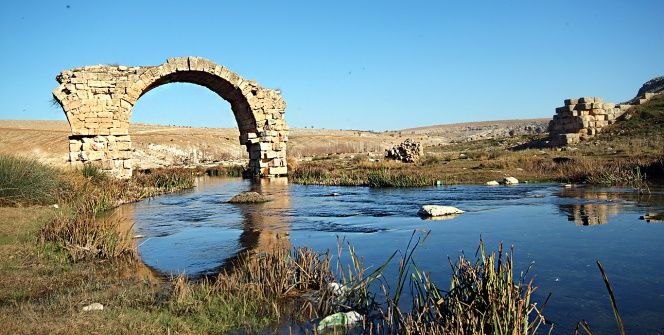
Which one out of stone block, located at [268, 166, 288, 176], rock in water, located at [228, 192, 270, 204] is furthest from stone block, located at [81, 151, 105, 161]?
rock in water, located at [228, 192, 270, 204]

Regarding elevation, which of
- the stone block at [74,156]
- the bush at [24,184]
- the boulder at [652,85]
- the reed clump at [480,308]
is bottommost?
the reed clump at [480,308]

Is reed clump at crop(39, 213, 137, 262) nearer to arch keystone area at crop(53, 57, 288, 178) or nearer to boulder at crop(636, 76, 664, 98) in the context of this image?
arch keystone area at crop(53, 57, 288, 178)

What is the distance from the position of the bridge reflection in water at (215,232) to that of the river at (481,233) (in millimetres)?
24

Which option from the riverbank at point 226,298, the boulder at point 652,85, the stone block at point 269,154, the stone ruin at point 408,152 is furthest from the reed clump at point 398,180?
the boulder at point 652,85

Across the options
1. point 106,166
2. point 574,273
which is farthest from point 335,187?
point 574,273

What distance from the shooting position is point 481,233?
29.0 feet

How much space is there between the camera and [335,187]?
66.3 ft

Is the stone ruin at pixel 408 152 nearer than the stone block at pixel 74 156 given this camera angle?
No

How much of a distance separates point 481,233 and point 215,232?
4844 mm

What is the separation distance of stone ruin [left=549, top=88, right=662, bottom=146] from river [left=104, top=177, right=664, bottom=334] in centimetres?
1819

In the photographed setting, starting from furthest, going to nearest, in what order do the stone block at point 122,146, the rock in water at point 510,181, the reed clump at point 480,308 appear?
the stone block at point 122,146
the rock in water at point 510,181
the reed clump at point 480,308

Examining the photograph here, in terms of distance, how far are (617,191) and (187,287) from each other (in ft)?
42.3

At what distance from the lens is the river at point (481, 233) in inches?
225

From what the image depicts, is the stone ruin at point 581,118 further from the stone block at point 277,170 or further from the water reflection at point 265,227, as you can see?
the water reflection at point 265,227
